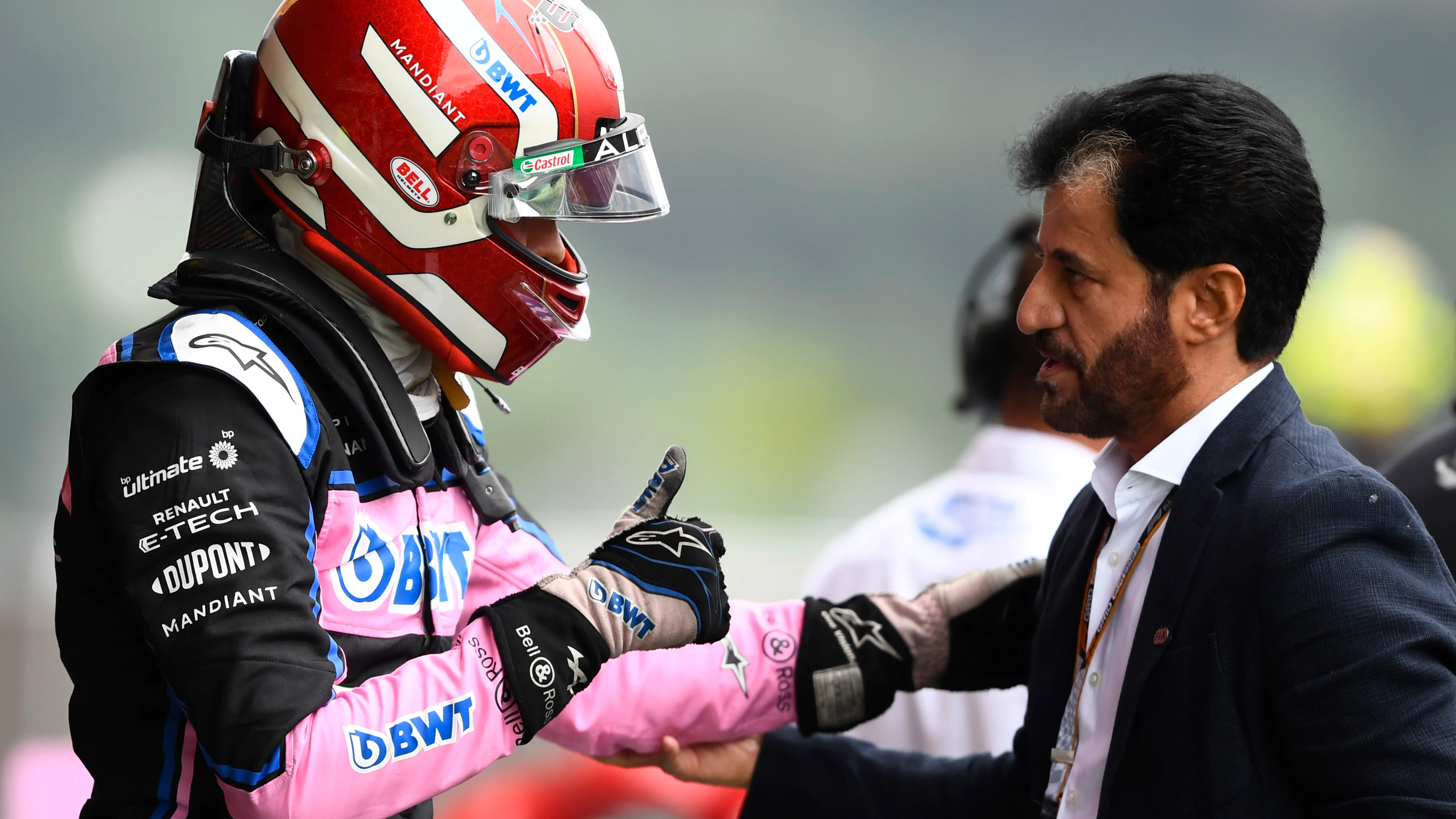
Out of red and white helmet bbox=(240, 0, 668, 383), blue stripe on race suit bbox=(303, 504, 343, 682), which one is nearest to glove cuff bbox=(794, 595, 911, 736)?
red and white helmet bbox=(240, 0, 668, 383)

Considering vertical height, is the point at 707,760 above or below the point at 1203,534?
below

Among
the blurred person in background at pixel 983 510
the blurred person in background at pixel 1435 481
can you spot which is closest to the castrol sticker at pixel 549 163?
the blurred person in background at pixel 983 510

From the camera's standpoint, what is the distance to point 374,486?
1605 millimetres

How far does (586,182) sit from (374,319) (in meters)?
0.36

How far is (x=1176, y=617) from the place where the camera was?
150cm

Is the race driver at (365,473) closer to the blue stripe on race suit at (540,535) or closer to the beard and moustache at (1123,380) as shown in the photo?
the blue stripe on race suit at (540,535)

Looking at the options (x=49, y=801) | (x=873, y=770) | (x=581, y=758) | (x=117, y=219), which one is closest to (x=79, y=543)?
(x=873, y=770)

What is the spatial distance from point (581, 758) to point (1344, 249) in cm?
568

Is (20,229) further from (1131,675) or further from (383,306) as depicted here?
(1131,675)

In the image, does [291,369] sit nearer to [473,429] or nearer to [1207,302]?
[473,429]

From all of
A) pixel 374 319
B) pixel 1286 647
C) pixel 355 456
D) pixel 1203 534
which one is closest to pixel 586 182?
pixel 374 319

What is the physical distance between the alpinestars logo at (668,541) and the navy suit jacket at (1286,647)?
57 cm

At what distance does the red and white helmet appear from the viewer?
1681mm

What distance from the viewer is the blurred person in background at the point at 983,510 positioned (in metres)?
2.70
